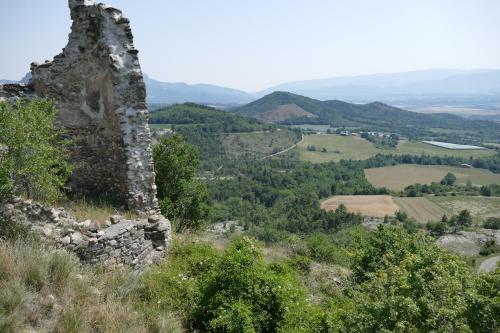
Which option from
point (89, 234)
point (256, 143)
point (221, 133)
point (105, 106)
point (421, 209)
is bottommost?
point (421, 209)

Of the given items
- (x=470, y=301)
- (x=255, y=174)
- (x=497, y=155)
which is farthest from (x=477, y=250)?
(x=497, y=155)

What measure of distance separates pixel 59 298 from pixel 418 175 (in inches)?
4592

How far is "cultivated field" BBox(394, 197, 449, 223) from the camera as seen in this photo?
75.9 metres

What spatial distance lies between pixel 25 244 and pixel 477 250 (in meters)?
68.3

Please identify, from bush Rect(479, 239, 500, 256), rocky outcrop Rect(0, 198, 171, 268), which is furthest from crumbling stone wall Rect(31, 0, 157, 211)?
bush Rect(479, 239, 500, 256)

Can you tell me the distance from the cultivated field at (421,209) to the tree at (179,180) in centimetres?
6690

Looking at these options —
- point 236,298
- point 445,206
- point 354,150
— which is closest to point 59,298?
point 236,298

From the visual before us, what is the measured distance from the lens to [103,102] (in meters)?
10.9

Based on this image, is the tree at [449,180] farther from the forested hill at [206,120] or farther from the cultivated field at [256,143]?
the forested hill at [206,120]

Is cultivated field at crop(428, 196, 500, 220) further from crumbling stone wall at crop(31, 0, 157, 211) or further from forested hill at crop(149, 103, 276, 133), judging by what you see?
crumbling stone wall at crop(31, 0, 157, 211)

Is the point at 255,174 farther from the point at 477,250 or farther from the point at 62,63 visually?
the point at 62,63

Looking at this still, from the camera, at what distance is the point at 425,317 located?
557 centimetres

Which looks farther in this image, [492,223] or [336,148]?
Answer: [336,148]

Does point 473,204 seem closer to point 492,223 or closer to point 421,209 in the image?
point 421,209
